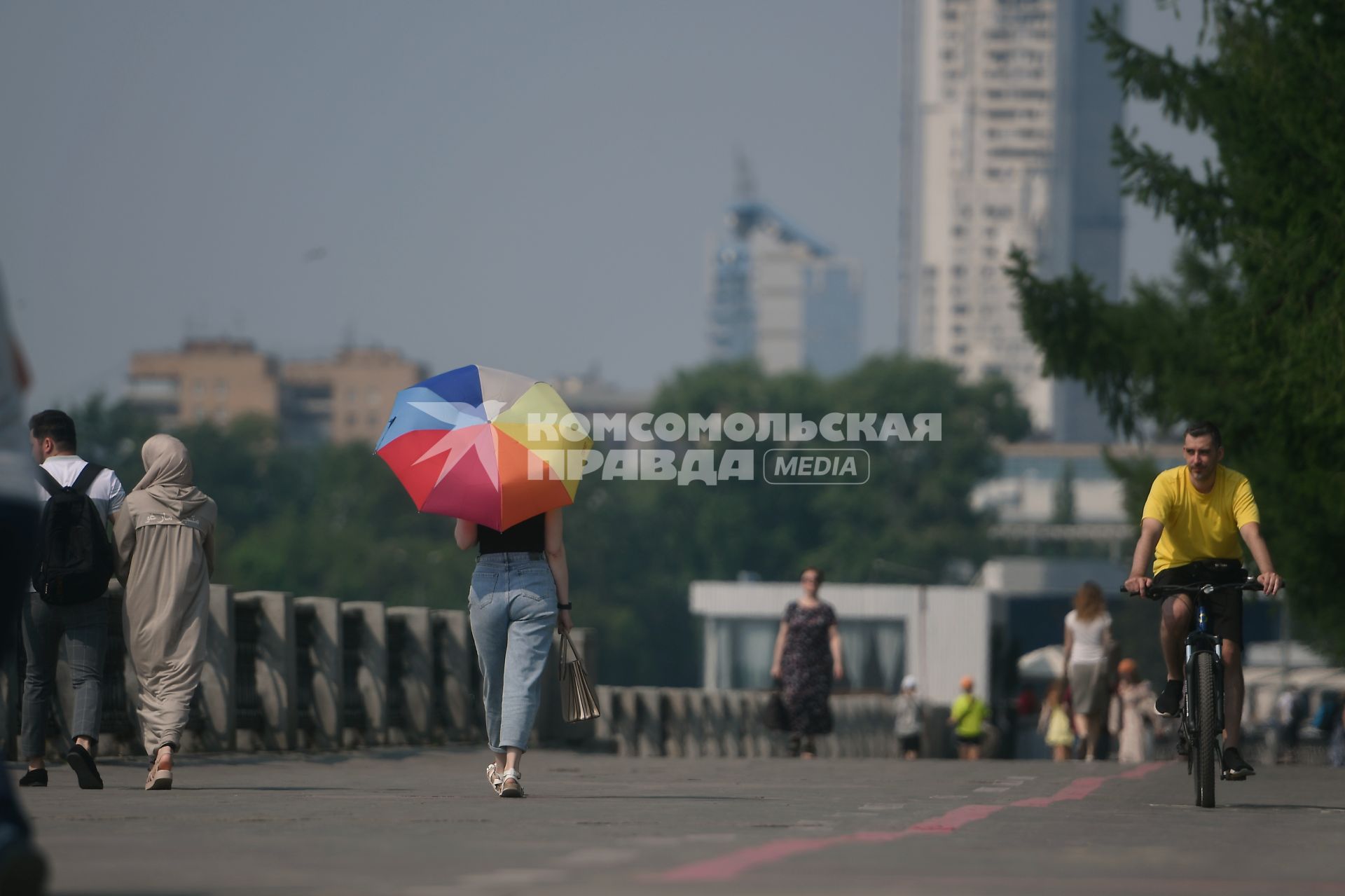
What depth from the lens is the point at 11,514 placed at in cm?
596

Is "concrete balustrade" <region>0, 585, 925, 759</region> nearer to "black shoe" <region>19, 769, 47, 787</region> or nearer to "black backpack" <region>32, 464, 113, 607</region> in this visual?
"black shoe" <region>19, 769, 47, 787</region>

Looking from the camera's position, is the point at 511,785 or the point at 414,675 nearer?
the point at 511,785

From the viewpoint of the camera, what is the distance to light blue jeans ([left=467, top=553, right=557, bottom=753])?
11.2 m

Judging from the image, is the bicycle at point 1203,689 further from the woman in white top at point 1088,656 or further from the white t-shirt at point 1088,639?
the white t-shirt at point 1088,639

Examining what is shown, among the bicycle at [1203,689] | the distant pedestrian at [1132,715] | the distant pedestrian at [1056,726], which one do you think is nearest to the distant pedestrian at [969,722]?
the distant pedestrian at [1056,726]

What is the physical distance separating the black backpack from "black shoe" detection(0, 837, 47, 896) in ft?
20.2

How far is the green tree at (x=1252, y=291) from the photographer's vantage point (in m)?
20.9

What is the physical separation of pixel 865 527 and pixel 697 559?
9114mm

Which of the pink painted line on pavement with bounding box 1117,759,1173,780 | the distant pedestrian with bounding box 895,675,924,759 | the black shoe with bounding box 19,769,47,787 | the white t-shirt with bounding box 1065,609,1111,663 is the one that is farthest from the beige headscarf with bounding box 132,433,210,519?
the distant pedestrian with bounding box 895,675,924,759

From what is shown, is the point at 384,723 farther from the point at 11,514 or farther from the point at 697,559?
the point at 697,559

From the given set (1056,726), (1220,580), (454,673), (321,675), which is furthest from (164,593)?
(1056,726)

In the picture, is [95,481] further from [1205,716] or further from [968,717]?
[968,717]

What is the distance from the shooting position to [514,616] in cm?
1132

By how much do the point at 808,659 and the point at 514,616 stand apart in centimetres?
947
